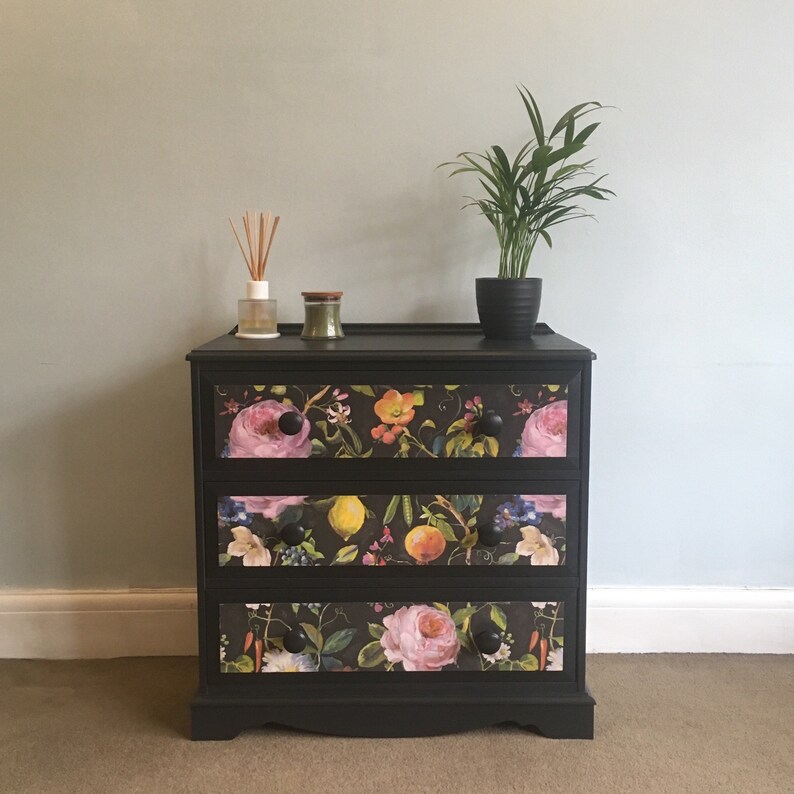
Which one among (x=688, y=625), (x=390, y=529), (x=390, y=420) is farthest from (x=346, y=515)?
(x=688, y=625)

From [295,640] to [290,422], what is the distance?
0.42 meters

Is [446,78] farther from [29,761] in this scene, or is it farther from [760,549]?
[29,761]

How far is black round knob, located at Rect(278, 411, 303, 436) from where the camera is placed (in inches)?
59.7

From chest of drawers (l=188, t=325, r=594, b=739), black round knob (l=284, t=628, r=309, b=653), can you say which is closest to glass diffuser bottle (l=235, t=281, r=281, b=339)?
chest of drawers (l=188, t=325, r=594, b=739)

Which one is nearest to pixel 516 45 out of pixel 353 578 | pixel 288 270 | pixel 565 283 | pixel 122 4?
pixel 565 283

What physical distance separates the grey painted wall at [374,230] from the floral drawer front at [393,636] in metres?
0.47

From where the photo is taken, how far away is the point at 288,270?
193 cm

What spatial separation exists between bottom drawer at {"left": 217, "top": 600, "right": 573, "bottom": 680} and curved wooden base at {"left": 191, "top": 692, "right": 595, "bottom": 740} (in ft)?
0.21

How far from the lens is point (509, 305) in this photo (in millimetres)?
1684

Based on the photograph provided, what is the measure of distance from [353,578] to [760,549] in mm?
1074

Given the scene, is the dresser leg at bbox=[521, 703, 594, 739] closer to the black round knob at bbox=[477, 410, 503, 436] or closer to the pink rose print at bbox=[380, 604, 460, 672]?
the pink rose print at bbox=[380, 604, 460, 672]

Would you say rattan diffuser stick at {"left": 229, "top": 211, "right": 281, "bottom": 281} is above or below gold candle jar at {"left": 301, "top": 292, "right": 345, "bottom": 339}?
above

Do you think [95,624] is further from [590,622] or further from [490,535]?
[590,622]

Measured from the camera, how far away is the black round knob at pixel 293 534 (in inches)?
61.0
